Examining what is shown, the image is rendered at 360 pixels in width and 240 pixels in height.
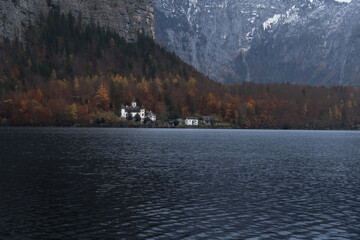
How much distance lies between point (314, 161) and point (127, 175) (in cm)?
4313

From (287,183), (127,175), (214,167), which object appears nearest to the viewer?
(287,183)

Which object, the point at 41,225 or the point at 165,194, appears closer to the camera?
the point at 41,225

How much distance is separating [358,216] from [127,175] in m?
31.2

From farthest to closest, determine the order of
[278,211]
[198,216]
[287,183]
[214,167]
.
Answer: [214,167]
[287,183]
[278,211]
[198,216]

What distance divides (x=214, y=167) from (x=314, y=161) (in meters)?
25.9

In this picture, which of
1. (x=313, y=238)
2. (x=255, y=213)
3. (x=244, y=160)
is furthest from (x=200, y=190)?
(x=244, y=160)

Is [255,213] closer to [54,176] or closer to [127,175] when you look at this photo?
[127,175]

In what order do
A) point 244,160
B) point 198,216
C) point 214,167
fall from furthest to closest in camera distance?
point 244,160, point 214,167, point 198,216

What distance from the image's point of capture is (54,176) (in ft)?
170

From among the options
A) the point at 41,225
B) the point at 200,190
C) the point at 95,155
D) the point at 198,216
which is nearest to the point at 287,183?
the point at 200,190

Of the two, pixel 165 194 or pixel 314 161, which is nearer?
pixel 165 194

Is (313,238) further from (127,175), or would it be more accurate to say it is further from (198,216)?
(127,175)

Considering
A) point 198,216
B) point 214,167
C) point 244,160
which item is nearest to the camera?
point 198,216

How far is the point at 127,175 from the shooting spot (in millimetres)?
54844
